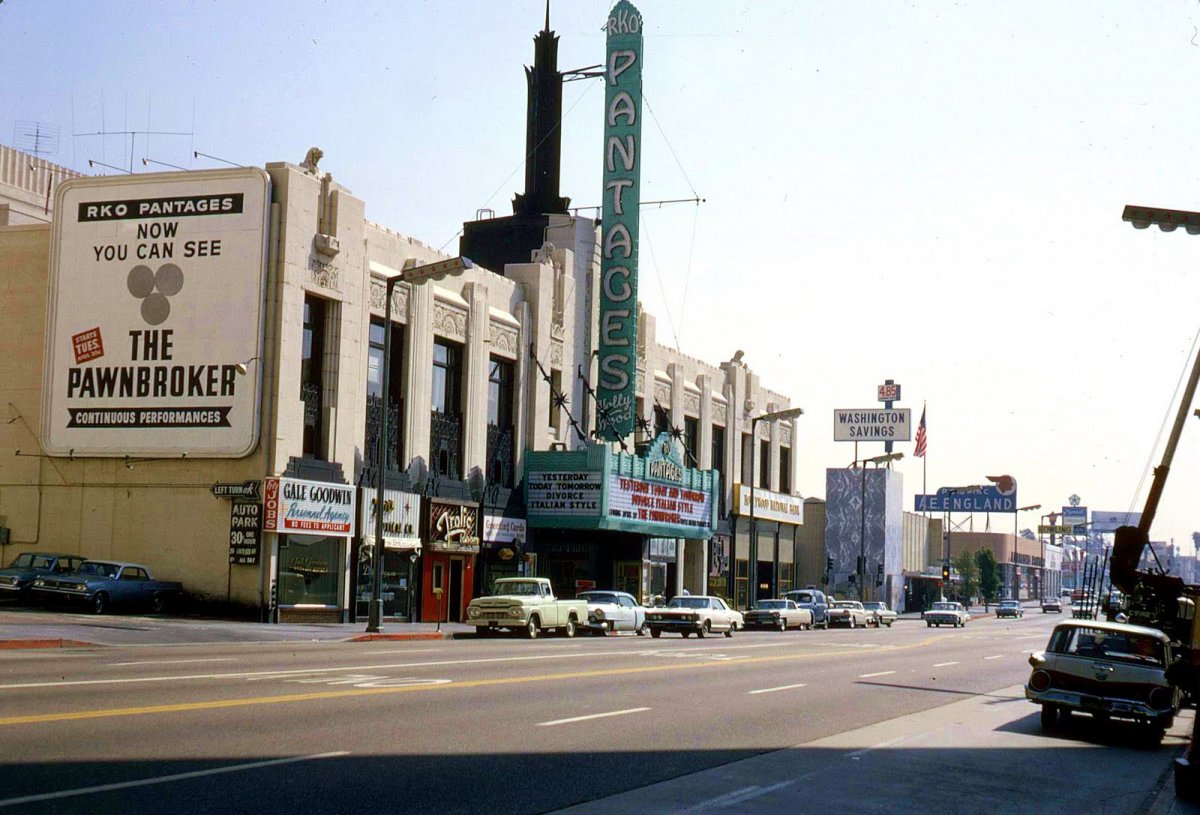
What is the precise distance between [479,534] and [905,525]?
71.1m

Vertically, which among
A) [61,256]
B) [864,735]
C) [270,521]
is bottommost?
[864,735]

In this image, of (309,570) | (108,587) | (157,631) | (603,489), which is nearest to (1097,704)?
(157,631)

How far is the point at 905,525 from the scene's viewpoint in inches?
4336

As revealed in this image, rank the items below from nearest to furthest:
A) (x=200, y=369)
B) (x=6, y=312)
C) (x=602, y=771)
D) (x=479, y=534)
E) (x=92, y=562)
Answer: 1. (x=602, y=771)
2. (x=92, y=562)
3. (x=200, y=369)
4. (x=6, y=312)
5. (x=479, y=534)

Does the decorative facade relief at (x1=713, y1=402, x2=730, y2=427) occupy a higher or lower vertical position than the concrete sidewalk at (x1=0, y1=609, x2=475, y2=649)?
higher

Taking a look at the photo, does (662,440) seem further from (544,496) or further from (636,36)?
(636,36)

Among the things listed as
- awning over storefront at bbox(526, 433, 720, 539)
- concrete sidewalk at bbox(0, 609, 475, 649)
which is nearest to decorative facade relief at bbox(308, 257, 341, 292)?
concrete sidewalk at bbox(0, 609, 475, 649)

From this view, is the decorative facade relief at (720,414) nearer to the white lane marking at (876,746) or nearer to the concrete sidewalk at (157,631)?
the concrete sidewalk at (157,631)

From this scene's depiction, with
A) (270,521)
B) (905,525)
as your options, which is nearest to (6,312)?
(270,521)

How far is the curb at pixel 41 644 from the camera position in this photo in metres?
23.6

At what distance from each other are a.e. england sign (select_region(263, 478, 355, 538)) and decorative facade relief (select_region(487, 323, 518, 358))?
32.3 feet

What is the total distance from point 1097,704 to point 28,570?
28129 millimetres

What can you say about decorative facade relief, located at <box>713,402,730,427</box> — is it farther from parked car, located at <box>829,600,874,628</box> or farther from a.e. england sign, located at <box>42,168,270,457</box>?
a.e. england sign, located at <box>42,168,270,457</box>

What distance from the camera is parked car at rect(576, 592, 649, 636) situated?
40.1 m
